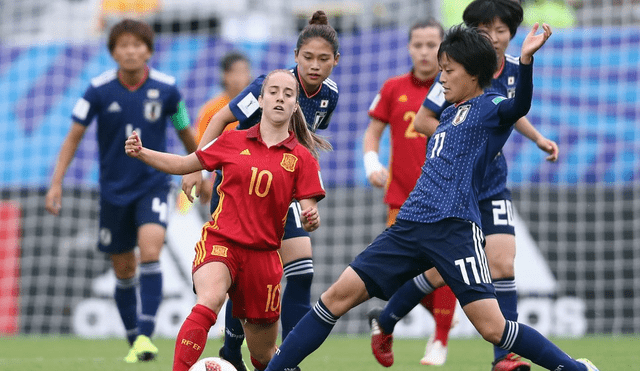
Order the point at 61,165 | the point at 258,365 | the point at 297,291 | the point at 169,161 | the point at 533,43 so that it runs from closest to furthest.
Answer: the point at 533,43
the point at 169,161
the point at 258,365
the point at 297,291
the point at 61,165

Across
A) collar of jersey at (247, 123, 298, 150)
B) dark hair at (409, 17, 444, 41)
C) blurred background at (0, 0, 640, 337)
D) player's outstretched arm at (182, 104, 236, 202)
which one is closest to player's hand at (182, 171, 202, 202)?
player's outstretched arm at (182, 104, 236, 202)

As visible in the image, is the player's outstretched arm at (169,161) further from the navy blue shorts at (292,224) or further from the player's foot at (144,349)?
the player's foot at (144,349)

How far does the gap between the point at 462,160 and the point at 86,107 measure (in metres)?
3.25

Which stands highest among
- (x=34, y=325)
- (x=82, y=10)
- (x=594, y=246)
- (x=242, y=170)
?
(x=82, y=10)

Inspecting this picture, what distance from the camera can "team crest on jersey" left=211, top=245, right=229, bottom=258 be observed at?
14.2 feet

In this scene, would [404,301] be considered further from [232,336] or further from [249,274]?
[249,274]

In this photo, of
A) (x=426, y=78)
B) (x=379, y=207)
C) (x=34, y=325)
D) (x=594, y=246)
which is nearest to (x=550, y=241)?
(x=594, y=246)

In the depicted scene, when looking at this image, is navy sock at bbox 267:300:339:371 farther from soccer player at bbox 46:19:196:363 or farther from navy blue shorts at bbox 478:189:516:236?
soccer player at bbox 46:19:196:363

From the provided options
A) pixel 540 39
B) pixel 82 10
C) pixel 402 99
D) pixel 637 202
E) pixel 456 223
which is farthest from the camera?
pixel 82 10

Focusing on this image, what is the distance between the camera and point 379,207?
9422 mm

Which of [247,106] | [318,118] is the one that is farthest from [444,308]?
[247,106]

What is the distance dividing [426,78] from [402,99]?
220 mm

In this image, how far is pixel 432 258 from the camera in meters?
4.21

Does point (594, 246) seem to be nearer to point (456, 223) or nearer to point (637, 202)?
point (637, 202)
